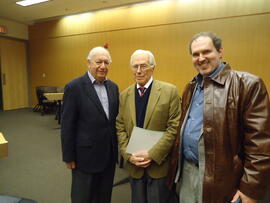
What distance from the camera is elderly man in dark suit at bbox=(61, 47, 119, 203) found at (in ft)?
5.18

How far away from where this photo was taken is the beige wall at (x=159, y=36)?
471 cm

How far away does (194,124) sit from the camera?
1.20 metres

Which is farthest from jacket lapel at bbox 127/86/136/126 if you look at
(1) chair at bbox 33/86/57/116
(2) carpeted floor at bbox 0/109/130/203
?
(1) chair at bbox 33/86/57/116

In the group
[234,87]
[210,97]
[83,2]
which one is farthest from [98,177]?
[83,2]

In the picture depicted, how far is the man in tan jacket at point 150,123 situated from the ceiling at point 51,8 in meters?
5.06

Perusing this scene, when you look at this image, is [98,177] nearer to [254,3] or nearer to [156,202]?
[156,202]

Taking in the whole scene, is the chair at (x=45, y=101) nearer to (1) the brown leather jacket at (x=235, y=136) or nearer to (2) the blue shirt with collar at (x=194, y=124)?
(2) the blue shirt with collar at (x=194, y=124)

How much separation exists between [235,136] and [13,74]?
29.8ft

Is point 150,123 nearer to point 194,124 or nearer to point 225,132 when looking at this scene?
point 194,124

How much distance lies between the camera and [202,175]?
3.72ft

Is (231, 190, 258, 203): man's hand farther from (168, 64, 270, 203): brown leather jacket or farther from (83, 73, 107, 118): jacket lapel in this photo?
(83, 73, 107, 118): jacket lapel

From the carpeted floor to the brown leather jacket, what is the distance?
146 centimetres

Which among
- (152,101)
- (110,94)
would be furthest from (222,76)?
(110,94)

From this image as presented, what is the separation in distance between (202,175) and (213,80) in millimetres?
529
